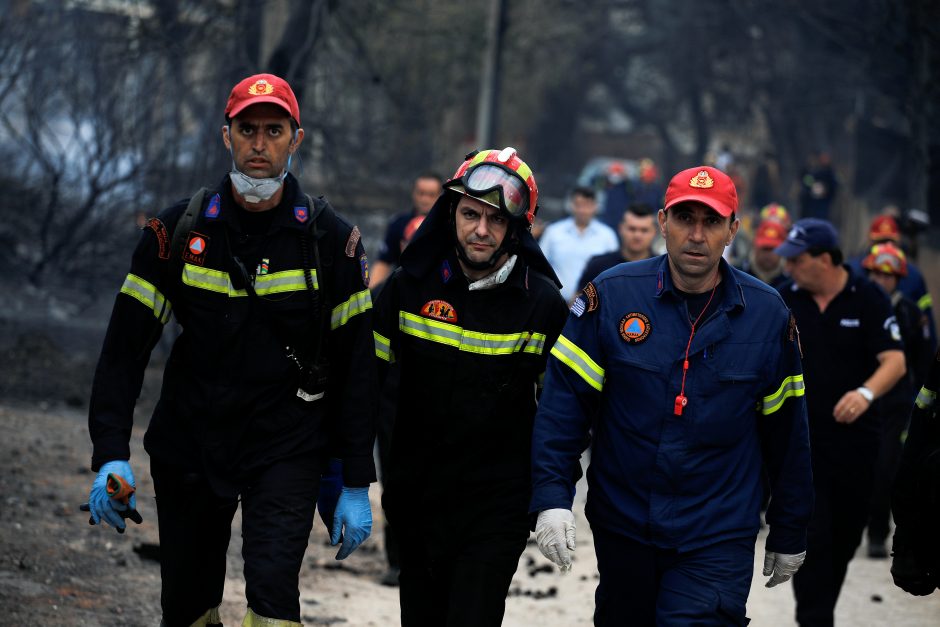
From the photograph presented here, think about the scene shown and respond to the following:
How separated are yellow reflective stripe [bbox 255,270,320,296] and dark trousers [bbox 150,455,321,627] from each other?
574 millimetres

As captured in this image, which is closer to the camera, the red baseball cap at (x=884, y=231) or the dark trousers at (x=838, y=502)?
the dark trousers at (x=838, y=502)

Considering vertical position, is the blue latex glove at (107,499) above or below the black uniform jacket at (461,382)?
below

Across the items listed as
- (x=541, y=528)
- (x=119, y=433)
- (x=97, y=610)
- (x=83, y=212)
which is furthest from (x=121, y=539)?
(x=83, y=212)

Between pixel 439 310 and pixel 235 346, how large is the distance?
0.80 meters

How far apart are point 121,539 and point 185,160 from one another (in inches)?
283

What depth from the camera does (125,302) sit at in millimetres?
4621

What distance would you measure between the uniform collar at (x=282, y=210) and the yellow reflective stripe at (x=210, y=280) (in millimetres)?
178

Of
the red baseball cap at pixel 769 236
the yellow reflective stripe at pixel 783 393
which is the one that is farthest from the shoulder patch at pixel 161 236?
the red baseball cap at pixel 769 236

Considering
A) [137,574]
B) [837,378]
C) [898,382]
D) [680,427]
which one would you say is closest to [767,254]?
[898,382]

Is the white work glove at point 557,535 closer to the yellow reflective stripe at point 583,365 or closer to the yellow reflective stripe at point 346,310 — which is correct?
the yellow reflective stripe at point 583,365

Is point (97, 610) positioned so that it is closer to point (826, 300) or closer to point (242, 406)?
point (242, 406)

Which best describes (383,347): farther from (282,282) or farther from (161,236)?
(161,236)

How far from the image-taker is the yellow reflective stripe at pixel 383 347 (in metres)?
5.01

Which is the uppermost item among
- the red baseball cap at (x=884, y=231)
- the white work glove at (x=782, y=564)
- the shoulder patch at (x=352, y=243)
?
the red baseball cap at (x=884, y=231)
